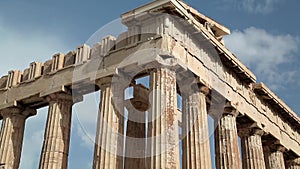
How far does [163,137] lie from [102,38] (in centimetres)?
709

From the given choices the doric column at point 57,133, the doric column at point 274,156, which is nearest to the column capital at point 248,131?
the doric column at point 274,156

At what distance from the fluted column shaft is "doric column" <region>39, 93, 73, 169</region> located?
302 inches

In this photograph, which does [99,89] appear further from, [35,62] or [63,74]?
[35,62]

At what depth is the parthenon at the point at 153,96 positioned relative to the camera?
2008 cm

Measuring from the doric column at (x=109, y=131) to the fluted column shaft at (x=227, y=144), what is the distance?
5.69m

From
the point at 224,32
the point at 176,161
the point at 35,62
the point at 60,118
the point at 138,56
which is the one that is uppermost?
the point at 224,32

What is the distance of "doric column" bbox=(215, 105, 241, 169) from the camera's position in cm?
2348

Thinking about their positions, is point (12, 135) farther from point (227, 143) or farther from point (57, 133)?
point (227, 143)

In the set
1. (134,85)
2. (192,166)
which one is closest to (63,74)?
(134,85)

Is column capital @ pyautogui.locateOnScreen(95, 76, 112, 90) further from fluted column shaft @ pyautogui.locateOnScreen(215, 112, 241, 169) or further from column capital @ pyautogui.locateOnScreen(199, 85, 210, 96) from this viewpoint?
Result: fluted column shaft @ pyautogui.locateOnScreen(215, 112, 241, 169)

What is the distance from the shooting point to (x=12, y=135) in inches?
985

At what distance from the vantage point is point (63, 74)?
78.1ft

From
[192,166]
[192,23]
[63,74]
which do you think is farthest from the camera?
[63,74]

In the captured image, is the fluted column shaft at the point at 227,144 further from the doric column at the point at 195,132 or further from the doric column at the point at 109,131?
the doric column at the point at 109,131
